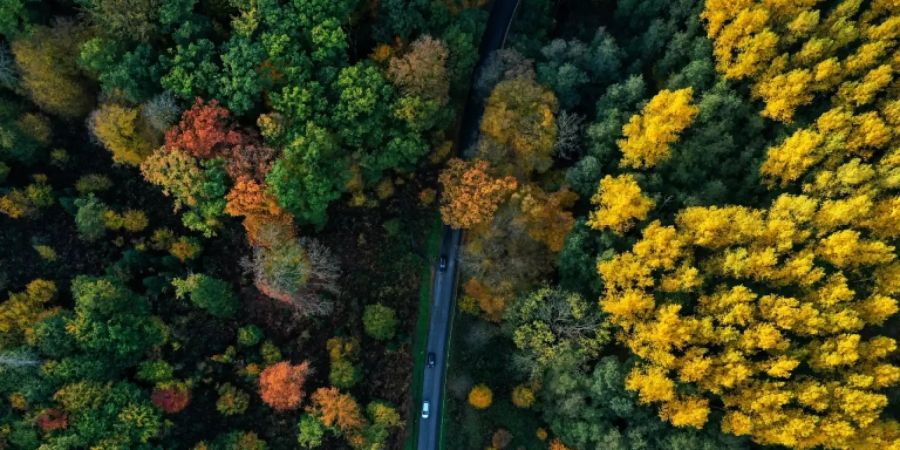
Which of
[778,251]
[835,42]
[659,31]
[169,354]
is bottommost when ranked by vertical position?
[169,354]

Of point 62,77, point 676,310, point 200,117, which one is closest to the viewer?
point 676,310

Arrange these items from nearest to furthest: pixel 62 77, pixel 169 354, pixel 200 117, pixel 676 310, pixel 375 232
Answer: pixel 676 310, pixel 200 117, pixel 62 77, pixel 169 354, pixel 375 232

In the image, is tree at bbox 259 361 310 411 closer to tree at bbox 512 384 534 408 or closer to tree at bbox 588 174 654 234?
tree at bbox 512 384 534 408

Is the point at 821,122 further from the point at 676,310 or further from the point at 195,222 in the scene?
the point at 195,222

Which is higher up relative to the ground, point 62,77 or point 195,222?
point 62,77

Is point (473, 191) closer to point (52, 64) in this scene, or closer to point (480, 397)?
point (480, 397)

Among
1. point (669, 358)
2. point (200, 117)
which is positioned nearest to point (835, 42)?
point (669, 358)

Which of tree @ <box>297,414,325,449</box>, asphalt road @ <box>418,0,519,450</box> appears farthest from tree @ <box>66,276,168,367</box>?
asphalt road @ <box>418,0,519,450</box>

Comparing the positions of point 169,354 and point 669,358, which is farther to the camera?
point 169,354
